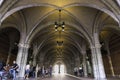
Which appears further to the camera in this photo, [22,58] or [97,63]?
[22,58]

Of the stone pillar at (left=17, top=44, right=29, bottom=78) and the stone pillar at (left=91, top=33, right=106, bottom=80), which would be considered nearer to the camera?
the stone pillar at (left=91, top=33, right=106, bottom=80)

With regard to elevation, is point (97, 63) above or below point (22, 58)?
below

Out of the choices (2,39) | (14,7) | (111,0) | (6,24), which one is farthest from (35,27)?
(111,0)

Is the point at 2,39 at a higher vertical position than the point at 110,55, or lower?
higher

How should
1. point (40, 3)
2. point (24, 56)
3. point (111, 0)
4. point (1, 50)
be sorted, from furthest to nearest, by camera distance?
point (1, 50)
point (24, 56)
point (40, 3)
point (111, 0)

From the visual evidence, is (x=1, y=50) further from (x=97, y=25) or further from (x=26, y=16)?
(x=97, y=25)

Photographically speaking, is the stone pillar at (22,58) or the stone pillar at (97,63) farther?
the stone pillar at (22,58)

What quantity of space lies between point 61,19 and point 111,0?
751 centimetres

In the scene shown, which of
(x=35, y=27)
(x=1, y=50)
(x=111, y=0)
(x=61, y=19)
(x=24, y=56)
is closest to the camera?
(x=111, y=0)

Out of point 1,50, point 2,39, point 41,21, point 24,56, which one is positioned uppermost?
point 41,21

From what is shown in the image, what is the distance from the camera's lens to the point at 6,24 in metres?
14.5

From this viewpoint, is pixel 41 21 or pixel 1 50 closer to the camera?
pixel 41 21

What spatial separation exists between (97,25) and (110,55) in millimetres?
8299

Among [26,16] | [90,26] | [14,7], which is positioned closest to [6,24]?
[26,16]
